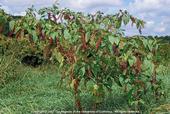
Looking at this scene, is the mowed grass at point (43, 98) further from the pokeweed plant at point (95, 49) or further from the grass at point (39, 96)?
the pokeweed plant at point (95, 49)

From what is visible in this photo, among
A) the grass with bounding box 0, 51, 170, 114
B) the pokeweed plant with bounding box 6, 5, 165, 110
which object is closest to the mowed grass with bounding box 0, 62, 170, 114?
the grass with bounding box 0, 51, 170, 114

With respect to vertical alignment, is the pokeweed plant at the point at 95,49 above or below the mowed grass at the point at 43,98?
above

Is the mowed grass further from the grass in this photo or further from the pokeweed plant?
the pokeweed plant

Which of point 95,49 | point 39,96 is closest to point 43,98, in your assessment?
point 39,96

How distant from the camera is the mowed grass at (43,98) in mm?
6039

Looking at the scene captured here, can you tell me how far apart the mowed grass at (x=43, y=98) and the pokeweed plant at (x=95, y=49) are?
581 millimetres

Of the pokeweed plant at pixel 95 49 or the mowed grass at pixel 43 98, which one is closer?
the pokeweed plant at pixel 95 49

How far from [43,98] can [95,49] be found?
1956mm

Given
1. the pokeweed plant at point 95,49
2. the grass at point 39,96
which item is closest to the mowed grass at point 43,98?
the grass at point 39,96

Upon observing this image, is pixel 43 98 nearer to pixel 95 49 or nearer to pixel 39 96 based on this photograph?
pixel 39 96

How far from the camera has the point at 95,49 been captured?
5.05 meters

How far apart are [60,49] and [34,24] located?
0.39m

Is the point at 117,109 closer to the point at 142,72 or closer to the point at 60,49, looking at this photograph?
the point at 142,72

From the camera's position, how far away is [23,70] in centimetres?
967
